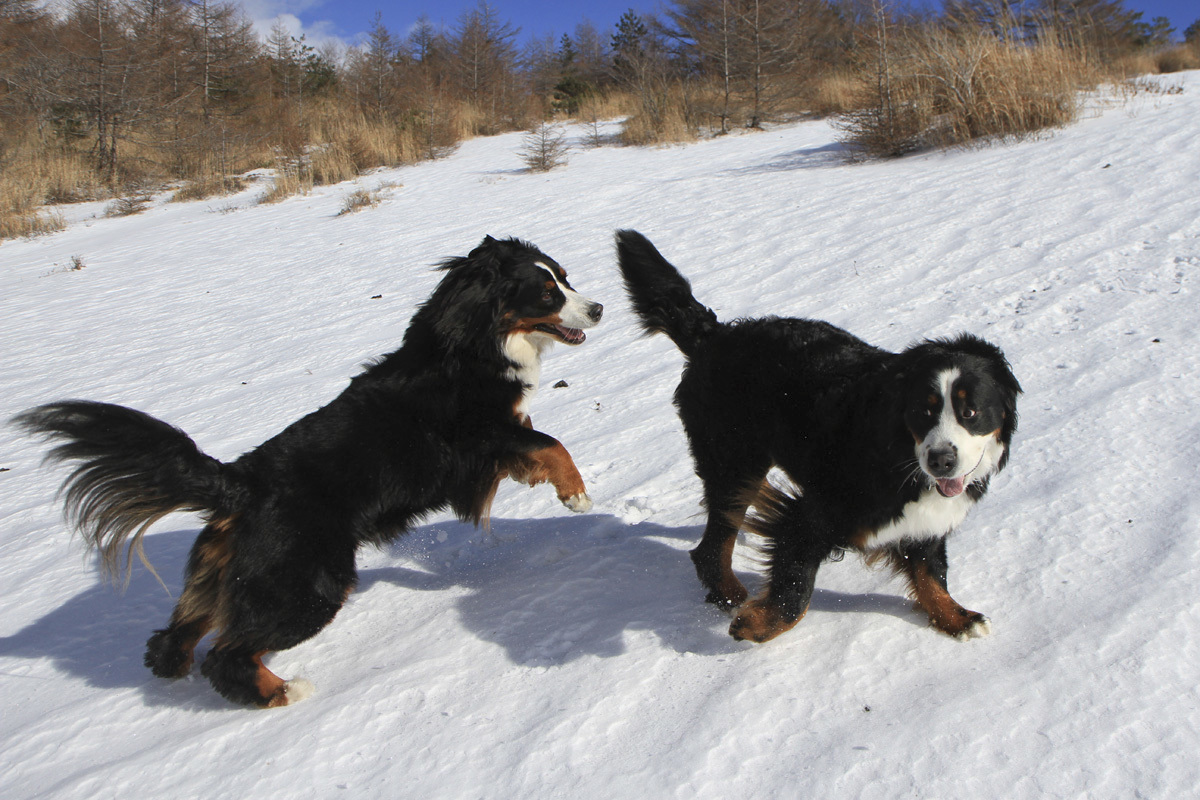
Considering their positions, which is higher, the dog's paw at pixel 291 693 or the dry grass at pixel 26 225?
the dry grass at pixel 26 225

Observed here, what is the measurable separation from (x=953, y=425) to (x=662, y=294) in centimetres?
133

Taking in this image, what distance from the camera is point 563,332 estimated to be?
3.55 m

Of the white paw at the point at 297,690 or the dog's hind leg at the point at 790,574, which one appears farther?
Result: the white paw at the point at 297,690

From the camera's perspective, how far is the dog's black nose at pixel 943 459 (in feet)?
7.29

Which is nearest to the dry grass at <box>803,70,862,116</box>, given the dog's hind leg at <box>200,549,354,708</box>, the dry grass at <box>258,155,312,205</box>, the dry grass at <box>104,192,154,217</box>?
the dry grass at <box>258,155,312,205</box>

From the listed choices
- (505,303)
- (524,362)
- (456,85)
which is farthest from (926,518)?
(456,85)

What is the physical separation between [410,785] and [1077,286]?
497cm

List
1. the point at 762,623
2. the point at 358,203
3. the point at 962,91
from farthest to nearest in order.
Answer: the point at 358,203 → the point at 962,91 → the point at 762,623

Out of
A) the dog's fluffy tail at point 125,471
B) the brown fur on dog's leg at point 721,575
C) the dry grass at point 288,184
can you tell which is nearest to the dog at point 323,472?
the dog's fluffy tail at point 125,471

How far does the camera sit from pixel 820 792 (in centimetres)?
198

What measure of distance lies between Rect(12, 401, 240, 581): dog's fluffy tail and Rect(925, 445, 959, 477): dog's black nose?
2264mm

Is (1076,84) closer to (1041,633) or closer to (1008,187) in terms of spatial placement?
(1008,187)

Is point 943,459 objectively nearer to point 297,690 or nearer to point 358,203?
point 297,690

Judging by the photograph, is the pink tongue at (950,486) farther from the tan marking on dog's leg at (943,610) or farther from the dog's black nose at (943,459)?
the tan marking on dog's leg at (943,610)
